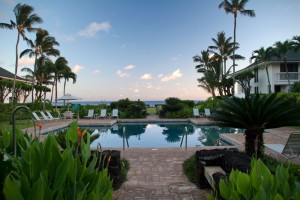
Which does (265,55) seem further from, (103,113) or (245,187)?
(245,187)

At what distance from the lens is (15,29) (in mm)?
27375

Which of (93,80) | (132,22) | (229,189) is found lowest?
(229,189)

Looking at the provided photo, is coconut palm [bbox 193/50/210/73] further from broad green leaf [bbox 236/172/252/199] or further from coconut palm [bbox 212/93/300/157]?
broad green leaf [bbox 236/172/252/199]

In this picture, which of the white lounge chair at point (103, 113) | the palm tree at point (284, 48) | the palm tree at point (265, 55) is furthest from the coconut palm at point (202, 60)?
the white lounge chair at point (103, 113)

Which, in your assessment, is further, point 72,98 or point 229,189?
point 72,98

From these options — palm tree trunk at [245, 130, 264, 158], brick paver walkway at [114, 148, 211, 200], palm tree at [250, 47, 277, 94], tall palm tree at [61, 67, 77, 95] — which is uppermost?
palm tree at [250, 47, 277, 94]

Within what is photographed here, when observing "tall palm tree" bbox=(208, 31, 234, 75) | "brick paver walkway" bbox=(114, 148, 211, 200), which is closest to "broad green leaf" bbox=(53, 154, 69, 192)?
"brick paver walkway" bbox=(114, 148, 211, 200)

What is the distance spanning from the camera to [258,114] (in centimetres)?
604

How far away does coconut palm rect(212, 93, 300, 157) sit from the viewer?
5957 mm

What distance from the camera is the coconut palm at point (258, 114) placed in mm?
5957

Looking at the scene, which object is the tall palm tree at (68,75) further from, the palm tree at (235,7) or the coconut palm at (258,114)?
the coconut palm at (258,114)

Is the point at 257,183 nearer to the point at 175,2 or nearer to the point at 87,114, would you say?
the point at 175,2

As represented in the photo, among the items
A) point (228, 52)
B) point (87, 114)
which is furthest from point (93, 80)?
point (228, 52)

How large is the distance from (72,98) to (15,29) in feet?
31.8
